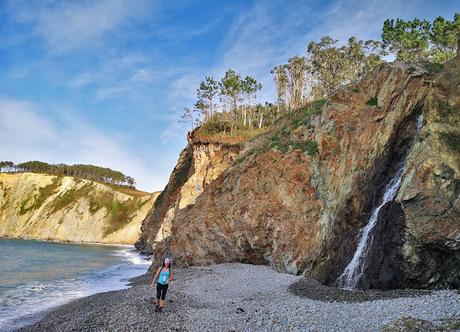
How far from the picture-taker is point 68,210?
128 m

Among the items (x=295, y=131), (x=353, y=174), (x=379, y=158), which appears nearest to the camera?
(x=379, y=158)

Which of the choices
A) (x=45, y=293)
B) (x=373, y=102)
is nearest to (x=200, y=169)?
(x=45, y=293)

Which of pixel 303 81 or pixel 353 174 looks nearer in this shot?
pixel 353 174

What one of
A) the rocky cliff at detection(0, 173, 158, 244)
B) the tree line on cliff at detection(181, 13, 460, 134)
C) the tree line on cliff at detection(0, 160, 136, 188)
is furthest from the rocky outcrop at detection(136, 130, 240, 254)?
the tree line on cliff at detection(0, 160, 136, 188)

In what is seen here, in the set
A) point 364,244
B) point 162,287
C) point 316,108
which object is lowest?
point 162,287

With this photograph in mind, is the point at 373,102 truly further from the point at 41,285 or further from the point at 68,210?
the point at 68,210

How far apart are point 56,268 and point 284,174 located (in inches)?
1194

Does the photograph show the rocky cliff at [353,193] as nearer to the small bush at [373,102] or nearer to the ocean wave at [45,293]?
the small bush at [373,102]

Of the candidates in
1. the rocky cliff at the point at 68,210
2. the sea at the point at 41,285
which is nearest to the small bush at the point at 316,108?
the sea at the point at 41,285

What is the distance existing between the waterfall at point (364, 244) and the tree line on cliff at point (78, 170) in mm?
178998

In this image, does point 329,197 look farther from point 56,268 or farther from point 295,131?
point 56,268

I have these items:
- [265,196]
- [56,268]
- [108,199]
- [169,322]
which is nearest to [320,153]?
[265,196]

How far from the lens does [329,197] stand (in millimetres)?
26141

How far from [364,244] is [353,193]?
461 cm
